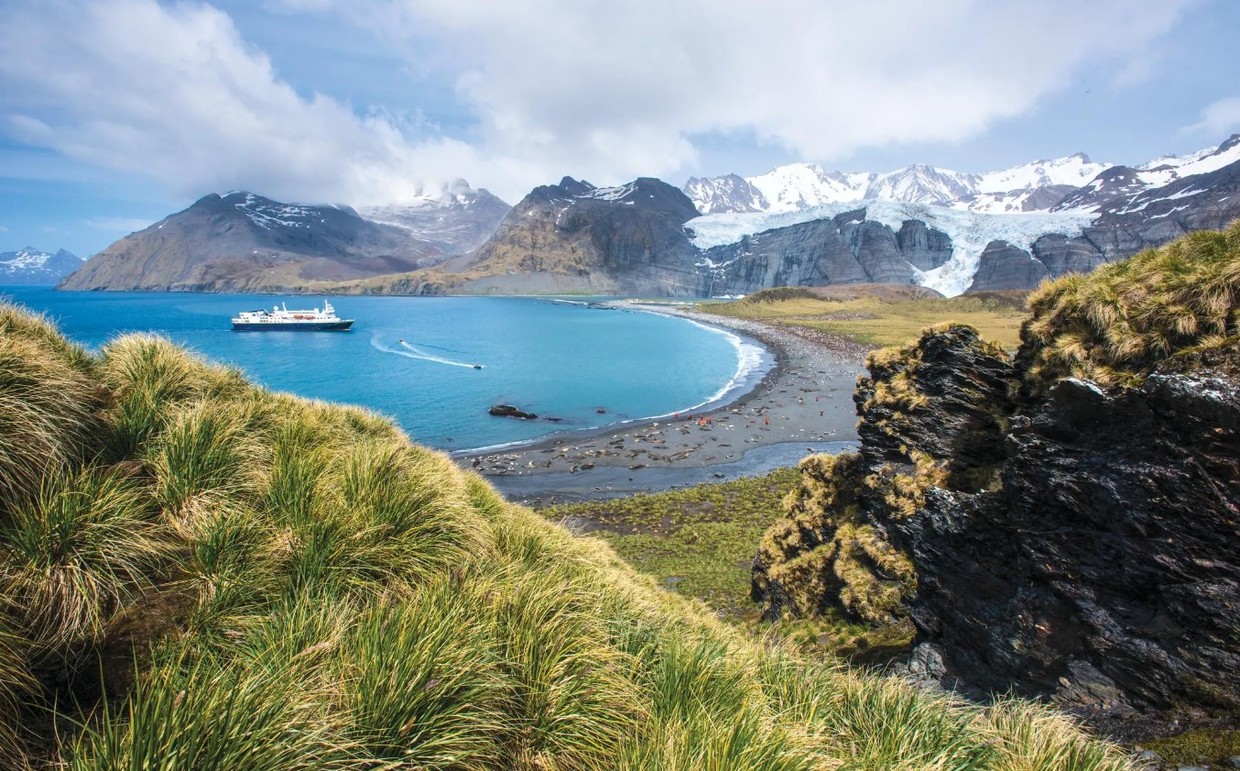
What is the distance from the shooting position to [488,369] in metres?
76.5

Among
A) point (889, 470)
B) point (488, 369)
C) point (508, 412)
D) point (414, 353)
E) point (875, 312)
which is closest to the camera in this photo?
point (889, 470)

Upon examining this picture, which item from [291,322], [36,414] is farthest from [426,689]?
[291,322]

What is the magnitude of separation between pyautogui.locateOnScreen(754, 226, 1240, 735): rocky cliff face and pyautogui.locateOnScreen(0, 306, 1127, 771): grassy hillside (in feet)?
10.3

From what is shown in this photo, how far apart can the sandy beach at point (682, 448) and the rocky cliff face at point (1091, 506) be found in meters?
21.9

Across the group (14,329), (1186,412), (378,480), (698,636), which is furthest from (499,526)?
(1186,412)

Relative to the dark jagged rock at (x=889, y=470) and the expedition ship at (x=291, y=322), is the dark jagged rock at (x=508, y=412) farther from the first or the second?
the expedition ship at (x=291, y=322)

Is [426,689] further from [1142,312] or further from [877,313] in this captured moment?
[877,313]

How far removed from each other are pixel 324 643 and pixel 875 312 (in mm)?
168545

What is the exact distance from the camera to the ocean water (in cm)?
5134

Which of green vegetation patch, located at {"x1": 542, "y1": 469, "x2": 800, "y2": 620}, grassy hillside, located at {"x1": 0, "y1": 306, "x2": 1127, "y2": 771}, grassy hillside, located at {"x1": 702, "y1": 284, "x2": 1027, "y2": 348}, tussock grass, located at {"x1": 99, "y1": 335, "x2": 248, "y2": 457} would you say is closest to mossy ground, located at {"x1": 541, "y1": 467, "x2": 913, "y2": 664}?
green vegetation patch, located at {"x1": 542, "y1": 469, "x2": 800, "y2": 620}

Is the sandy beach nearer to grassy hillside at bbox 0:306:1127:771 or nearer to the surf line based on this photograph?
grassy hillside at bbox 0:306:1127:771

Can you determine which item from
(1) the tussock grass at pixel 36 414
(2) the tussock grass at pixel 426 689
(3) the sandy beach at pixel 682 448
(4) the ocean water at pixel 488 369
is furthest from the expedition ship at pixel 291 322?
(2) the tussock grass at pixel 426 689

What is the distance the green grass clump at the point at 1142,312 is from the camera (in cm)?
829

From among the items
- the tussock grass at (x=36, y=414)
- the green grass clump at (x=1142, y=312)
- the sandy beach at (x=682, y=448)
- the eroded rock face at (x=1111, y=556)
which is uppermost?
the green grass clump at (x=1142, y=312)
